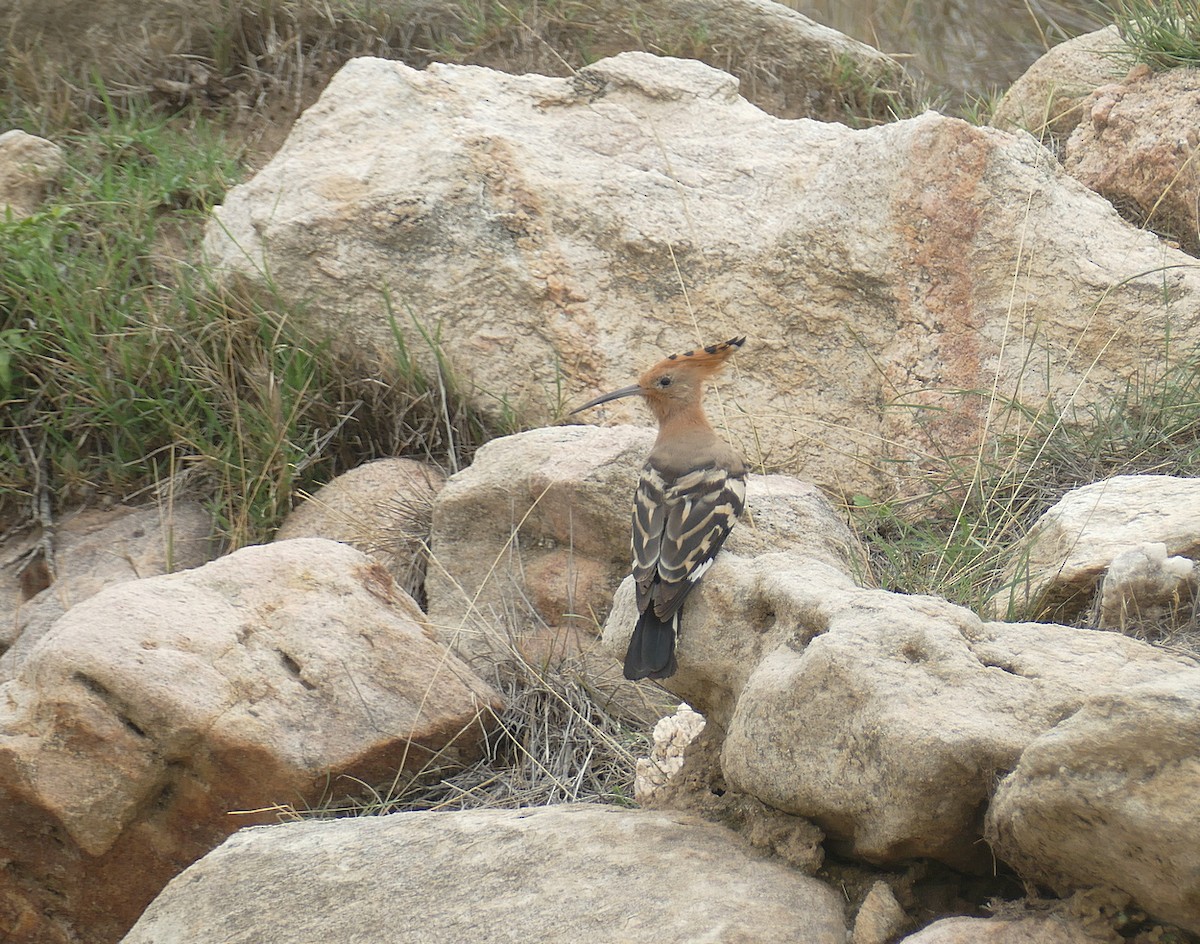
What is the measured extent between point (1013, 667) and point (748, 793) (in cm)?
53

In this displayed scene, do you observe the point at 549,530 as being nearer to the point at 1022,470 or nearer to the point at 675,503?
the point at 675,503

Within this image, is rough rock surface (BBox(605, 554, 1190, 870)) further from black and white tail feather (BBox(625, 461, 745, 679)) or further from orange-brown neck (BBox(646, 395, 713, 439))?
orange-brown neck (BBox(646, 395, 713, 439))

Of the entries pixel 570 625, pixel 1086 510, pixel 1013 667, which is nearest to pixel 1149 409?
pixel 1086 510

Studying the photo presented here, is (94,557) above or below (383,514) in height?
below

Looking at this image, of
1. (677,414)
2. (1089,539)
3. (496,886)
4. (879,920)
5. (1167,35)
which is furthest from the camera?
(1167,35)

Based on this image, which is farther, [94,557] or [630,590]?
[94,557]

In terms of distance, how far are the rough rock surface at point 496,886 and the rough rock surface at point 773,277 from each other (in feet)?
7.87

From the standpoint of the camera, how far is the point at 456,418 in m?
4.84

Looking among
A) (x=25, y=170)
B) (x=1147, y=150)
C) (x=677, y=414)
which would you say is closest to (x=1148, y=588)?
(x=677, y=414)

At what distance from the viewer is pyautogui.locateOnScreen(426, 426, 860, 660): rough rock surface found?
13.2ft

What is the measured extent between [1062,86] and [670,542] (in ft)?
13.3

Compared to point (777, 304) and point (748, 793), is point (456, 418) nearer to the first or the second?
point (777, 304)

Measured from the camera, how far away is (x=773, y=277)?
4938 mm

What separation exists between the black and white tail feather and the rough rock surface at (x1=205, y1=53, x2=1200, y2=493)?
1.06m
